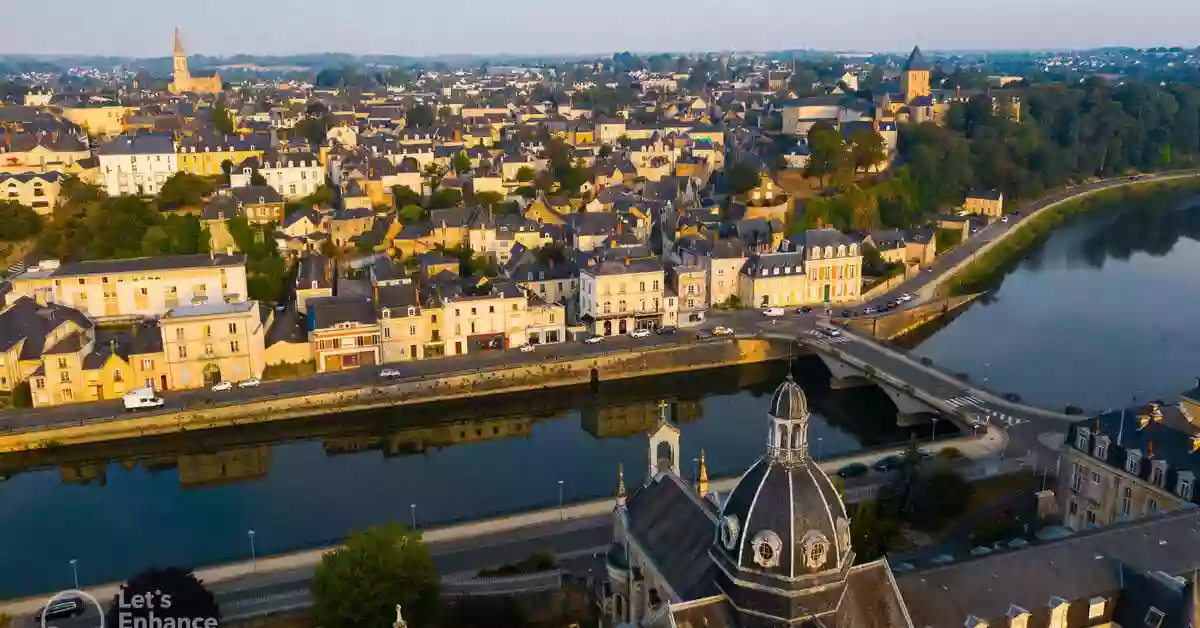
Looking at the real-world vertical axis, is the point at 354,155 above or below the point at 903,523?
above

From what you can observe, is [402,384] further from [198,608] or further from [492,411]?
[198,608]

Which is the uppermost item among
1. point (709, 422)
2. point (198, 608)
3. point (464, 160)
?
point (464, 160)

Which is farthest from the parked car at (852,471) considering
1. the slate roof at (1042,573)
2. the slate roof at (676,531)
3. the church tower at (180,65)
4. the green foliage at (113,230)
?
the church tower at (180,65)

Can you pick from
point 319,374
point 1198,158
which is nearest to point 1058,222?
point 1198,158

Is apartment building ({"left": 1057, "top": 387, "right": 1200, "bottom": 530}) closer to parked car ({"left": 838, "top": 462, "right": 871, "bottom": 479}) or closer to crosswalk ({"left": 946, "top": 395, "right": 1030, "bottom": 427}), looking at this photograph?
parked car ({"left": 838, "top": 462, "right": 871, "bottom": 479})

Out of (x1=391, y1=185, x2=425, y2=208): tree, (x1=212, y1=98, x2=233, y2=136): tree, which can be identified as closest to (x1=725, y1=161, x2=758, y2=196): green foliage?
(x1=391, y1=185, x2=425, y2=208): tree

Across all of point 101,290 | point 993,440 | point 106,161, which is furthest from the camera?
point 106,161

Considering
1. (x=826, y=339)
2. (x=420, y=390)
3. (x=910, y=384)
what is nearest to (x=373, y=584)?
(x=420, y=390)
